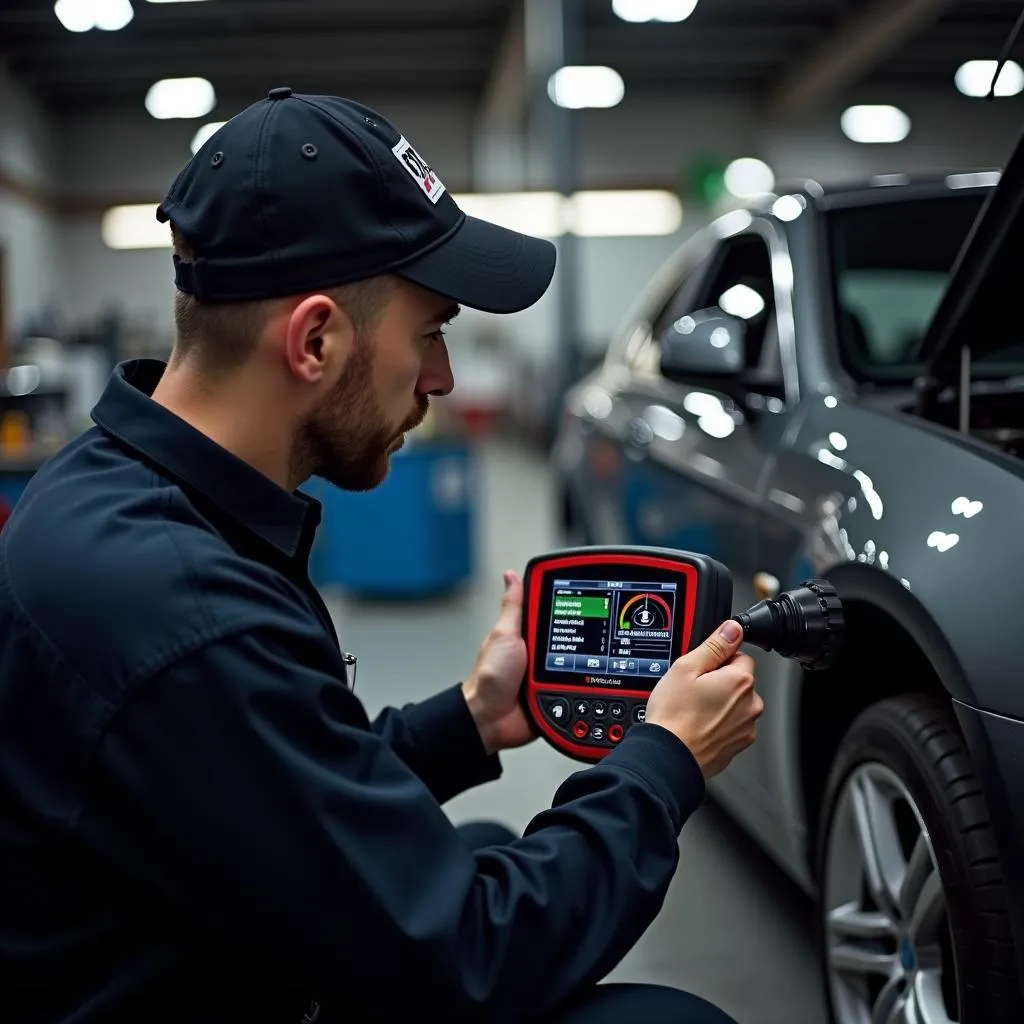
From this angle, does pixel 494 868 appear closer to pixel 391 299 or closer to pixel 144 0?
pixel 391 299

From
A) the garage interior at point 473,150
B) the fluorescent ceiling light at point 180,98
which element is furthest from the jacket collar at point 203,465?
the fluorescent ceiling light at point 180,98

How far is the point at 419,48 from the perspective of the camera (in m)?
15.6

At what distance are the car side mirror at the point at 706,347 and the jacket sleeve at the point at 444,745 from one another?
1070 mm

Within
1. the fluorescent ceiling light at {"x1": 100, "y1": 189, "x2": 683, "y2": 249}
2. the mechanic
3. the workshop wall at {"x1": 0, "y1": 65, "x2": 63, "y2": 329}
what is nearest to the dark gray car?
the mechanic

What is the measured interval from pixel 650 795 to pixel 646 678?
0.88 ft

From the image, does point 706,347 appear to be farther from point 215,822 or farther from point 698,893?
point 215,822

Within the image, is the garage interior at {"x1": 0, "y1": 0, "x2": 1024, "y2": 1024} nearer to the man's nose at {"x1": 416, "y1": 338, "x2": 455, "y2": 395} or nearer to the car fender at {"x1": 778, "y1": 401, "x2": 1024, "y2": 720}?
the car fender at {"x1": 778, "y1": 401, "x2": 1024, "y2": 720}

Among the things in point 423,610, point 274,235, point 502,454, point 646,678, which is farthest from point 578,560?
point 502,454

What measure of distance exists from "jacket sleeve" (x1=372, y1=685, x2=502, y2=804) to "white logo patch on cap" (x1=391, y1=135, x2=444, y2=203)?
58cm

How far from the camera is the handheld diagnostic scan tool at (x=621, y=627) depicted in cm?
129

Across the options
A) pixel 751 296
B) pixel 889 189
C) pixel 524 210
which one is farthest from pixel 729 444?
pixel 524 210

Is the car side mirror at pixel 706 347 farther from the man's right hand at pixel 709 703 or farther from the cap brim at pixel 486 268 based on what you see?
the man's right hand at pixel 709 703

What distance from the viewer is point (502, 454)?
15336mm

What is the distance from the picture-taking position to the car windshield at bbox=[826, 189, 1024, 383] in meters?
2.48
